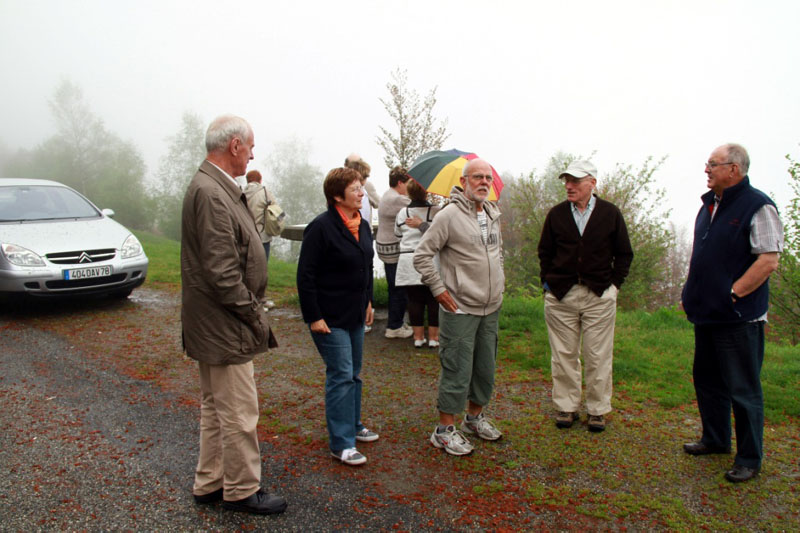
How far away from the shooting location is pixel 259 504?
3320mm

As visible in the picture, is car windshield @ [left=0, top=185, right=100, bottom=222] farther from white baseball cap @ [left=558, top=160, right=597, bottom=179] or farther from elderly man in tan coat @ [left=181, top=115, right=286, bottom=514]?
white baseball cap @ [left=558, top=160, right=597, bottom=179]

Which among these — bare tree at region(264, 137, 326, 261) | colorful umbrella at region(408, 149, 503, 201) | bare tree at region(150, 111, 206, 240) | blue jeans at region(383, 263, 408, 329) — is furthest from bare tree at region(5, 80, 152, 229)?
colorful umbrella at region(408, 149, 503, 201)

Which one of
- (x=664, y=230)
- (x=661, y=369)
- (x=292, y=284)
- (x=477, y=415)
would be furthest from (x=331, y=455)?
(x=664, y=230)

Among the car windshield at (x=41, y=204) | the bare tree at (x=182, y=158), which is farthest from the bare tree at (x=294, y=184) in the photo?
the car windshield at (x=41, y=204)

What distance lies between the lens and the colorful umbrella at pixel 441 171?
5.68 meters

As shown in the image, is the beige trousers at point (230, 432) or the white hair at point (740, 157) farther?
the white hair at point (740, 157)

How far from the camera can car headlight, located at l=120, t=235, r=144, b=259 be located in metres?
8.56

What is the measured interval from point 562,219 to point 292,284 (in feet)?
26.5

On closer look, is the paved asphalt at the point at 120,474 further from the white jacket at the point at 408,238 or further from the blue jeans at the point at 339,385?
the white jacket at the point at 408,238

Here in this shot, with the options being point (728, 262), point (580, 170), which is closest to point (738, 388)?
point (728, 262)

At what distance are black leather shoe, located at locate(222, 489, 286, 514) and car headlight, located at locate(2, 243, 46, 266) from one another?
6.15 metres

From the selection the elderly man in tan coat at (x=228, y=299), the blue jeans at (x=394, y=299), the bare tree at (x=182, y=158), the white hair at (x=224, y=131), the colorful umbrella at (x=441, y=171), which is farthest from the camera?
the bare tree at (x=182, y=158)

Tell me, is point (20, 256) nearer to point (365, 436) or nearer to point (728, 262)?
point (365, 436)

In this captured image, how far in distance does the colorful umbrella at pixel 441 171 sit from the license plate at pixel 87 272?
507 cm
